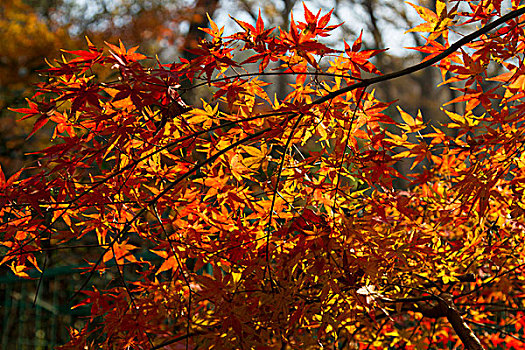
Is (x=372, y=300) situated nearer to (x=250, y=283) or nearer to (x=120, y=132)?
(x=250, y=283)

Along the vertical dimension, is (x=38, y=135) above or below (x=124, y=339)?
above

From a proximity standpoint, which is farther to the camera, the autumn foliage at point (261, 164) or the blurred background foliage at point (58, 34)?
the blurred background foliage at point (58, 34)

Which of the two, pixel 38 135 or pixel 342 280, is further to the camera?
pixel 38 135

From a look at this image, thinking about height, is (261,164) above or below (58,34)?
below

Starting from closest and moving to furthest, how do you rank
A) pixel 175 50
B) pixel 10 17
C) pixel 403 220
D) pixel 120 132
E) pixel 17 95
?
pixel 120 132, pixel 403 220, pixel 17 95, pixel 10 17, pixel 175 50

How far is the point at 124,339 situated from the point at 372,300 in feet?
2.50

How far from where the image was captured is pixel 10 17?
6082 millimetres

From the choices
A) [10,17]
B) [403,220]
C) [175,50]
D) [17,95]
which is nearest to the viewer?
[403,220]

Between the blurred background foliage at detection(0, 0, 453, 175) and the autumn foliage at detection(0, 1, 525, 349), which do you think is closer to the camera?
the autumn foliage at detection(0, 1, 525, 349)

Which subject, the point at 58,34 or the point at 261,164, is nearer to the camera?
the point at 261,164

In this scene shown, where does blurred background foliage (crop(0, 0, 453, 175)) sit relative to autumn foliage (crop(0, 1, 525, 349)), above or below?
above

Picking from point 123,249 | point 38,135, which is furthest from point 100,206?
point 38,135

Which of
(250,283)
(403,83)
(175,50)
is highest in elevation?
(403,83)

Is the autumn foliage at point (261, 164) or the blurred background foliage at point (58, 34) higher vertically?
the blurred background foliage at point (58, 34)
